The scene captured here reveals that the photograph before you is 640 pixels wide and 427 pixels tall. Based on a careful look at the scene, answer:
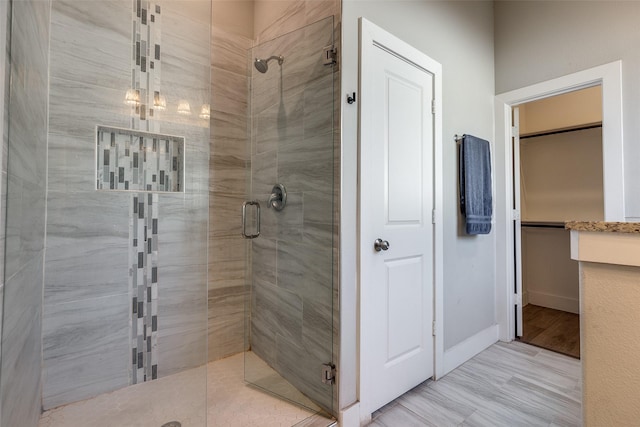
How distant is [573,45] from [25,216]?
3.51 metres

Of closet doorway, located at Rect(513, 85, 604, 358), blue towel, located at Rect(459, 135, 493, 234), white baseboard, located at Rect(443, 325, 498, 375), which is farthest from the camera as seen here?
closet doorway, located at Rect(513, 85, 604, 358)

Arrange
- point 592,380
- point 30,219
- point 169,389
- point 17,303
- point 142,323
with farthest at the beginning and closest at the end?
1. point 142,323
2. point 169,389
3. point 30,219
4. point 17,303
5. point 592,380

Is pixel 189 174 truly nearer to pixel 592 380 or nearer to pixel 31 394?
pixel 31 394

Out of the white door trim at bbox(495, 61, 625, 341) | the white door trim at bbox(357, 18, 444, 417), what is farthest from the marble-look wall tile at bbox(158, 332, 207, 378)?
the white door trim at bbox(495, 61, 625, 341)

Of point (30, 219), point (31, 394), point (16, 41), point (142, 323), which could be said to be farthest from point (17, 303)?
point (142, 323)

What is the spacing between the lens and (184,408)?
1.58m

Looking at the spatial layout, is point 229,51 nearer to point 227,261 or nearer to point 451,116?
point 227,261

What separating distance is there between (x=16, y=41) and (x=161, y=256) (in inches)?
52.1

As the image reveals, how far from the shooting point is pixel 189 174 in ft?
6.72

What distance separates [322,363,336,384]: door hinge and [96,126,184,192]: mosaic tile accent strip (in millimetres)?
1467

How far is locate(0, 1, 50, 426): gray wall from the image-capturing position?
0.84 metres

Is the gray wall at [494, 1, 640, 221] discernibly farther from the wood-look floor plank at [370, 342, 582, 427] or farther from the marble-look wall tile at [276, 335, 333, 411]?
the marble-look wall tile at [276, 335, 333, 411]

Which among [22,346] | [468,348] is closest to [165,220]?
[22,346]

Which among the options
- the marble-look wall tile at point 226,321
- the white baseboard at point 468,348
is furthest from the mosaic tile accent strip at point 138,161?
the white baseboard at point 468,348
